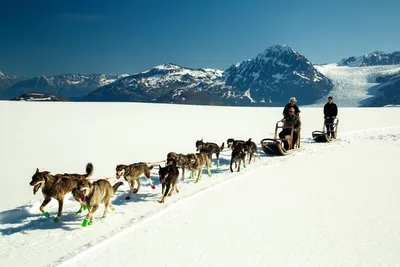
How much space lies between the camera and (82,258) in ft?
16.6

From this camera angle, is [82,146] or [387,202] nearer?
[387,202]

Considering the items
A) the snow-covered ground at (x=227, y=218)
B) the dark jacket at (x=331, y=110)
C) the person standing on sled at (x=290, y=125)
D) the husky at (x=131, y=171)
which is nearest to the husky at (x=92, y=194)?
the snow-covered ground at (x=227, y=218)

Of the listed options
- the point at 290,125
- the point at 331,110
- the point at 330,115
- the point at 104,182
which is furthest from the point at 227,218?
the point at 331,110

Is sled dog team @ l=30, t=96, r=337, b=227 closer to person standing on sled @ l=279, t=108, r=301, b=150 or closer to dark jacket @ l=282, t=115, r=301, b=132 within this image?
person standing on sled @ l=279, t=108, r=301, b=150

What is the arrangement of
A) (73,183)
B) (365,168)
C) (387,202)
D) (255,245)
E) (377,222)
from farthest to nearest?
(365,168), (387,202), (73,183), (377,222), (255,245)

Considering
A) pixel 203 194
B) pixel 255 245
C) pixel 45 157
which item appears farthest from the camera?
pixel 45 157

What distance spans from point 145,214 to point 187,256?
222cm

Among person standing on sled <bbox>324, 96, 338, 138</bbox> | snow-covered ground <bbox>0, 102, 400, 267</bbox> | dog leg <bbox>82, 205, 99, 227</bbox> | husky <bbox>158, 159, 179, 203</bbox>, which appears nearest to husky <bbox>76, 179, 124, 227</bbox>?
dog leg <bbox>82, 205, 99, 227</bbox>

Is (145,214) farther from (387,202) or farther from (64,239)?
(387,202)

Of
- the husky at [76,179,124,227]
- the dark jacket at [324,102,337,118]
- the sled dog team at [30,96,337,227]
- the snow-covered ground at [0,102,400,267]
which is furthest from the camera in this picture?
the dark jacket at [324,102,337,118]

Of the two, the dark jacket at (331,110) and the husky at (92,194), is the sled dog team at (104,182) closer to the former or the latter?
the husky at (92,194)

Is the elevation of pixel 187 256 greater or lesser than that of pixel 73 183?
lesser

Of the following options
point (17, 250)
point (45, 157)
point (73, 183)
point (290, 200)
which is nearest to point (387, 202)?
point (290, 200)

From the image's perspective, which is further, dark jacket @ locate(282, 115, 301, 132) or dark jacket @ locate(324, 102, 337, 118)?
dark jacket @ locate(324, 102, 337, 118)
